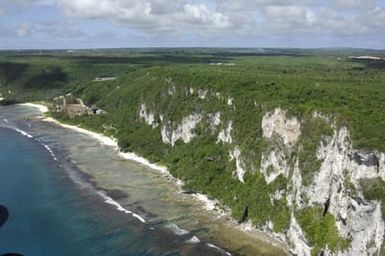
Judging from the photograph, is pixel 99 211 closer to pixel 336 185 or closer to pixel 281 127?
pixel 281 127

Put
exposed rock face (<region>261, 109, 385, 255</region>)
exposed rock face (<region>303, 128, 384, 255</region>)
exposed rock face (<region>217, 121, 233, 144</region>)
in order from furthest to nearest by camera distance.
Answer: exposed rock face (<region>217, 121, 233, 144</region>), exposed rock face (<region>261, 109, 385, 255</region>), exposed rock face (<region>303, 128, 384, 255</region>)

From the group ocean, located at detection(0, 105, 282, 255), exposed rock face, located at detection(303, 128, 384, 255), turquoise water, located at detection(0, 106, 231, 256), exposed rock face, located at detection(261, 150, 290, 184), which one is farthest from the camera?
exposed rock face, located at detection(261, 150, 290, 184)

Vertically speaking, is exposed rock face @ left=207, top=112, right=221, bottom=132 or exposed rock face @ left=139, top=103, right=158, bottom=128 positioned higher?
exposed rock face @ left=207, top=112, right=221, bottom=132

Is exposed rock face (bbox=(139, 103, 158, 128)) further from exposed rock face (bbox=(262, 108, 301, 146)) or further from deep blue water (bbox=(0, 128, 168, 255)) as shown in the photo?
exposed rock face (bbox=(262, 108, 301, 146))

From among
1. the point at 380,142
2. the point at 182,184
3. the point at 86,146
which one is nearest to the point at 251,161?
the point at 182,184

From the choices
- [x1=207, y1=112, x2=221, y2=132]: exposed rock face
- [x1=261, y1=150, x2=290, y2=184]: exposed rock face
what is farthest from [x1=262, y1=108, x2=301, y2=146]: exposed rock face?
[x1=207, y1=112, x2=221, y2=132]: exposed rock face

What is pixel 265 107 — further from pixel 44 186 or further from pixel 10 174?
pixel 10 174

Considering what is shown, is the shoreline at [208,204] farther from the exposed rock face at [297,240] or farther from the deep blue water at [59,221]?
the deep blue water at [59,221]

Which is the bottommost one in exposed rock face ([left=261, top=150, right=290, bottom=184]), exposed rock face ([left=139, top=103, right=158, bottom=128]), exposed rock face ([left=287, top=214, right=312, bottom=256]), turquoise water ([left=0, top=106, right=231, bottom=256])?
turquoise water ([left=0, top=106, right=231, bottom=256])
